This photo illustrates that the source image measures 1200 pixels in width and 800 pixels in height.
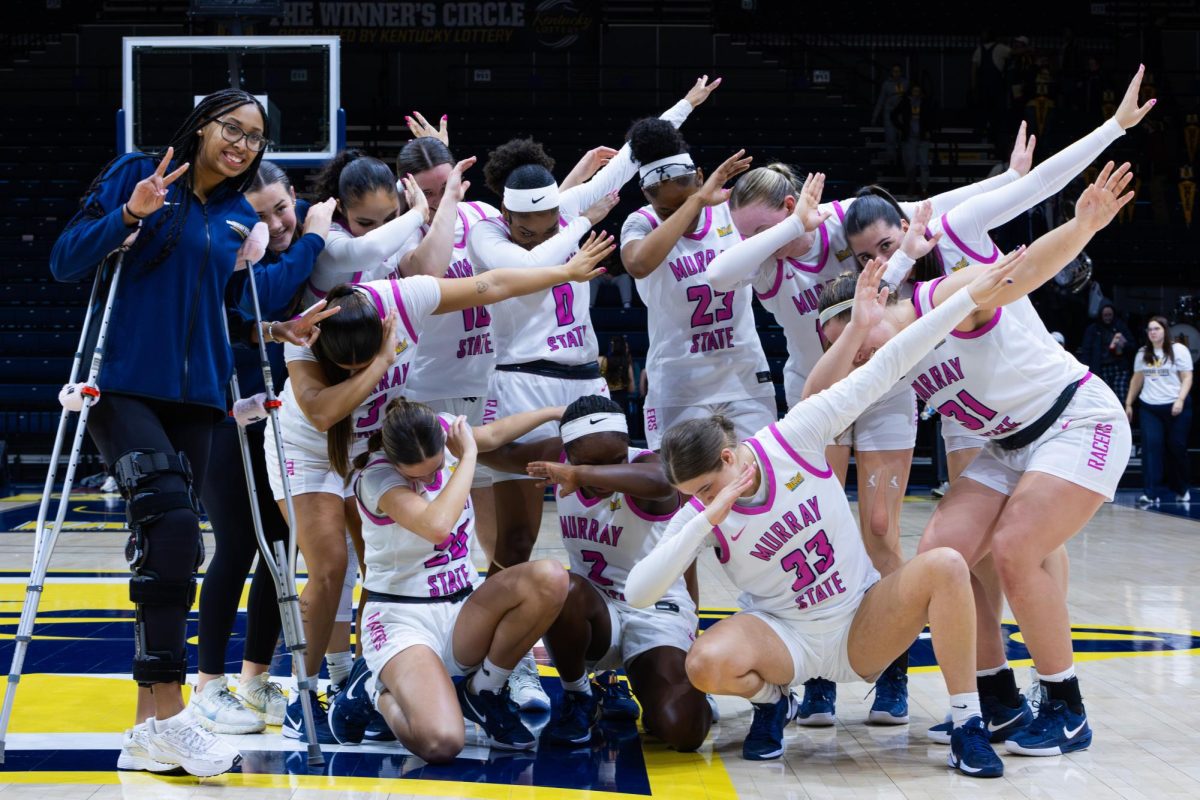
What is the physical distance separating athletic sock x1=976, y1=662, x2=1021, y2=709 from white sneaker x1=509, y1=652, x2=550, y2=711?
146 cm

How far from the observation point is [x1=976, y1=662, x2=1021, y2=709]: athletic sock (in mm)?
3996

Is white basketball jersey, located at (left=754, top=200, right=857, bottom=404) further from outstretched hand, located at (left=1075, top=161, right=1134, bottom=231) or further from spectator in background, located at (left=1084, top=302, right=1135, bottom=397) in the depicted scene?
spectator in background, located at (left=1084, top=302, right=1135, bottom=397)

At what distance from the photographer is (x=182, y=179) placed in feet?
12.2

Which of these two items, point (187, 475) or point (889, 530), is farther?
point (889, 530)

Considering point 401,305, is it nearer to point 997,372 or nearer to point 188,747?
point 188,747

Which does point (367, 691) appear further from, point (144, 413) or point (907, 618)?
point (907, 618)

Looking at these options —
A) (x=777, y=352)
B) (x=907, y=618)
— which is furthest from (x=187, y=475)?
(x=777, y=352)

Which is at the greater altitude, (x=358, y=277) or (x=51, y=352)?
(x=358, y=277)

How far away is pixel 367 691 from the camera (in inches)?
161

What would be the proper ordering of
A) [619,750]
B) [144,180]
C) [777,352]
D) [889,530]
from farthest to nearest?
1. [777,352]
2. [889,530]
3. [619,750]
4. [144,180]

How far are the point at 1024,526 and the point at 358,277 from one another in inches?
95.7

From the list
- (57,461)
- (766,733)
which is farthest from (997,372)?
(57,461)

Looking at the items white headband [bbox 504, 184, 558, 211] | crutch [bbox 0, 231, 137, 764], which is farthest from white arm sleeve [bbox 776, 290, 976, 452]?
crutch [bbox 0, 231, 137, 764]

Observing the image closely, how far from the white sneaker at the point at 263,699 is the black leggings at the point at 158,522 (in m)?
0.83
